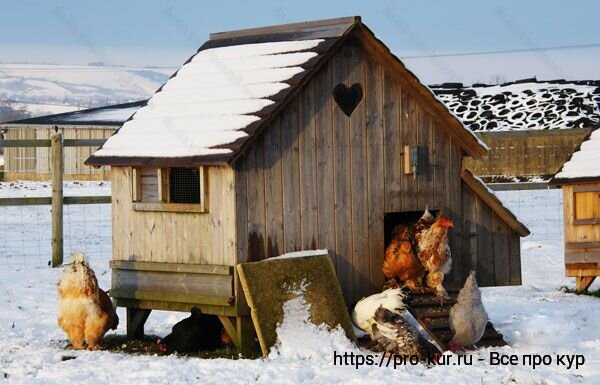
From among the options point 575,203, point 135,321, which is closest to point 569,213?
point 575,203

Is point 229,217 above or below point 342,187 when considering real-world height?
below

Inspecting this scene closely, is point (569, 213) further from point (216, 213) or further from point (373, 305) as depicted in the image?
point (216, 213)

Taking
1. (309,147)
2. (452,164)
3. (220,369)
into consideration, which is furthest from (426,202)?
(220,369)

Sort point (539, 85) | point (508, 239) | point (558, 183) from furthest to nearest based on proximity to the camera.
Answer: point (539, 85) < point (558, 183) < point (508, 239)

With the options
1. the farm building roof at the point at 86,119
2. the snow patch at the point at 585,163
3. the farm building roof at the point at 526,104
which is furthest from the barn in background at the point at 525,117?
the snow patch at the point at 585,163

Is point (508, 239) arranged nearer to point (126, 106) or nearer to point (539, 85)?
point (539, 85)

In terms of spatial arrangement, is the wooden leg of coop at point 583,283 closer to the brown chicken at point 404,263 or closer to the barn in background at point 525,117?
the brown chicken at point 404,263

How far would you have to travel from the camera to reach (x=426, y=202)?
1088 centimetres

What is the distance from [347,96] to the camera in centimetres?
1038

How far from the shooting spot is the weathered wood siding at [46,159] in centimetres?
3547

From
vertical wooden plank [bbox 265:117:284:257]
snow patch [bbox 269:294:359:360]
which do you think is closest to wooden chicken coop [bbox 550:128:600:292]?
vertical wooden plank [bbox 265:117:284:257]

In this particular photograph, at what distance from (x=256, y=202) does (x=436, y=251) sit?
72.8 inches

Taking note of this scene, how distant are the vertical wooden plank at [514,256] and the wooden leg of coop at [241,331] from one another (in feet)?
10.6

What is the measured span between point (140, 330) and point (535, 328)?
4036 mm
